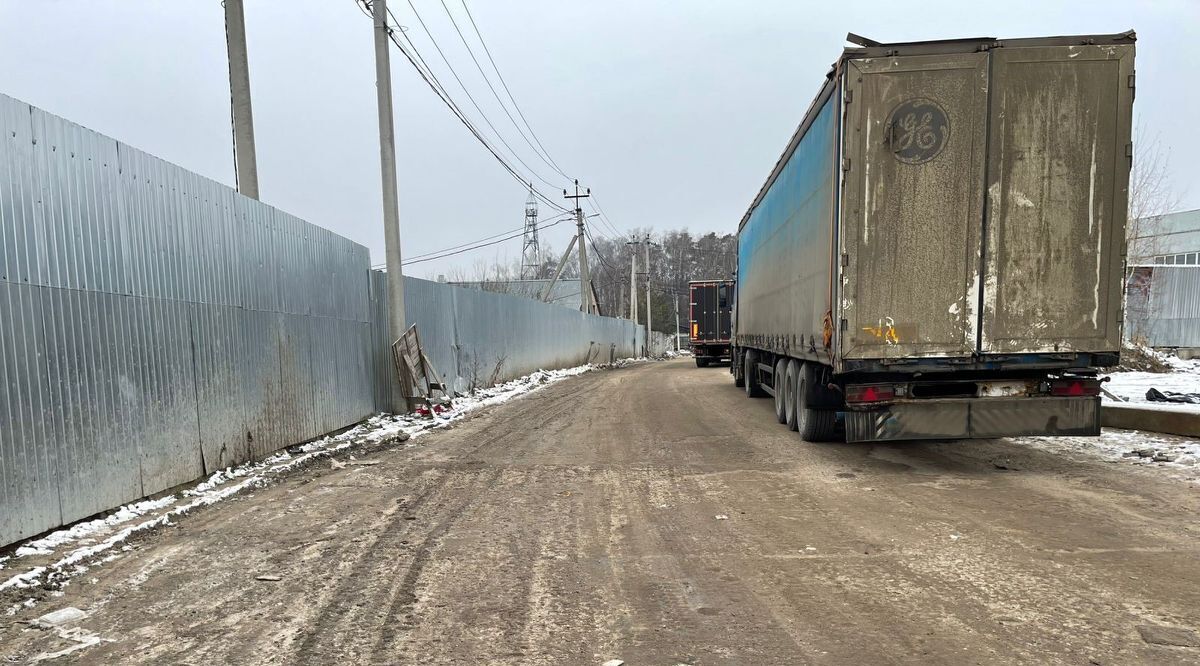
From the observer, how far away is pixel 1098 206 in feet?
20.2

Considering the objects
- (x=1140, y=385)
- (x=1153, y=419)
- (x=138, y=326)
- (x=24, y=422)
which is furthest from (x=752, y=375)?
(x=24, y=422)

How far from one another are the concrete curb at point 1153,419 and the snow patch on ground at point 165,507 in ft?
31.3

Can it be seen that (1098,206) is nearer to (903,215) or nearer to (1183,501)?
(903,215)

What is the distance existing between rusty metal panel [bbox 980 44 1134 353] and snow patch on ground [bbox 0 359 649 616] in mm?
7513

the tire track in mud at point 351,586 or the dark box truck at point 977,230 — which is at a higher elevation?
the dark box truck at point 977,230

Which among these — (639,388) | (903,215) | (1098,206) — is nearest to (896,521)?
(903,215)

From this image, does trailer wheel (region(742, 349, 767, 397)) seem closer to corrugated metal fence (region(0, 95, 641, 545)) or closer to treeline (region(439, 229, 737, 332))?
corrugated metal fence (region(0, 95, 641, 545))

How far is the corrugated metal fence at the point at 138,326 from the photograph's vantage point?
15.4ft

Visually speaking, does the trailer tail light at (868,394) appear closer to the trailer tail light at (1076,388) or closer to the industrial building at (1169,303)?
the trailer tail light at (1076,388)

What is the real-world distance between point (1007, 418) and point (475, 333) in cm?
1267

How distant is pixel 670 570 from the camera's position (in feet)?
13.2

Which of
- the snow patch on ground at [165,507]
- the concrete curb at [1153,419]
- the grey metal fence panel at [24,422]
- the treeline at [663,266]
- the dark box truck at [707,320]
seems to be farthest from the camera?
the treeline at [663,266]

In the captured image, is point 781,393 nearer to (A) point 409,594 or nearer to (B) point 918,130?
(B) point 918,130

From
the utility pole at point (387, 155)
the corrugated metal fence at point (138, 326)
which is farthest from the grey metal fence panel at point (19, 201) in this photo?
the utility pole at point (387, 155)
